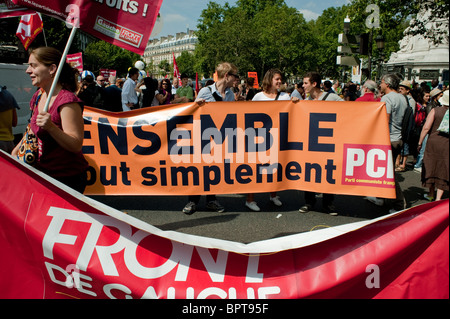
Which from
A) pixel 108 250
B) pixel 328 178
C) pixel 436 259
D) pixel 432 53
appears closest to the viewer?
pixel 436 259

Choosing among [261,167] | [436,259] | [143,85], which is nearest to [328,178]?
[261,167]

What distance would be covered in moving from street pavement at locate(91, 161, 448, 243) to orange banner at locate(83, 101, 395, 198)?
0.41 m

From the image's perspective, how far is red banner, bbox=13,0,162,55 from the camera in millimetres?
2607

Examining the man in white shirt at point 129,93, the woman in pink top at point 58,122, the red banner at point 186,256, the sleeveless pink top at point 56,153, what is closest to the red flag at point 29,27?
the man in white shirt at point 129,93

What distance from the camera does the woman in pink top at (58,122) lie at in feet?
8.71

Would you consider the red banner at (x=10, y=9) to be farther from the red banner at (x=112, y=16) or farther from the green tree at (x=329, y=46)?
the green tree at (x=329, y=46)

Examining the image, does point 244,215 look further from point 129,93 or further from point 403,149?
point 403,149

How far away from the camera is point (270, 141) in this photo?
204 inches

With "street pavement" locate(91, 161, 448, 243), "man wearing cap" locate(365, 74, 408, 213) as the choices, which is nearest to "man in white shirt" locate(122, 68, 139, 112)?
"street pavement" locate(91, 161, 448, 243)

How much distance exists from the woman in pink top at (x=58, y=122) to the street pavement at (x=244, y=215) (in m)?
2.25

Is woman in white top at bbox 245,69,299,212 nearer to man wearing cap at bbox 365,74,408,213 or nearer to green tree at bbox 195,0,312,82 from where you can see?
man wearing cap at bbox 365,74,408,213

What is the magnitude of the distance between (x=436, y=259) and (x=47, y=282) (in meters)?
2.27
